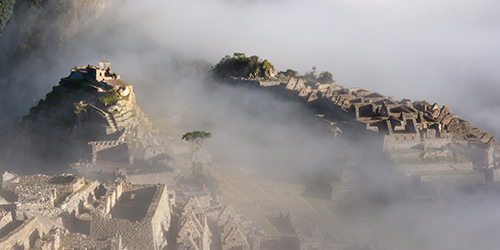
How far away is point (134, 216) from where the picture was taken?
56.1 feet

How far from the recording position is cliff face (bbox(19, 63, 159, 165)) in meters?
37.2

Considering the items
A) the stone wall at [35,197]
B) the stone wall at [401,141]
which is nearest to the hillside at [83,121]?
the stone wall at [35,197]

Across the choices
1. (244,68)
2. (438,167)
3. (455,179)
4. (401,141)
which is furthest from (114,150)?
(244,68)

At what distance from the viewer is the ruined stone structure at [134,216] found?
50.1ft

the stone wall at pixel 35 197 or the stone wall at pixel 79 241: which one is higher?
the stone wall at pixel 35 197

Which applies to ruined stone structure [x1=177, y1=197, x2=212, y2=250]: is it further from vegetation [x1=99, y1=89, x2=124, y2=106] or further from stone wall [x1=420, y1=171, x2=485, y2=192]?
stone wall [x1=420, y1=171, x2=485, y2=192]

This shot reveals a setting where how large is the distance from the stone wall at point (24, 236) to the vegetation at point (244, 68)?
56.9 meters

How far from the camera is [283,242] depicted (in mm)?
24812

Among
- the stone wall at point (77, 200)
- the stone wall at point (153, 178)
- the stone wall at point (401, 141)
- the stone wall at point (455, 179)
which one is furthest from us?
the stone wall at point (401, 141)

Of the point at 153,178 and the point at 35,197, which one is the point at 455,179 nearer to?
the point at 153,178

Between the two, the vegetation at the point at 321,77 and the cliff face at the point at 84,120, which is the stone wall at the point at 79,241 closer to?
the cliff face at the point at 84,120

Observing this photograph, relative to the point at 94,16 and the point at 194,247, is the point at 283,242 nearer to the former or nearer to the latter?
the point at 194,247

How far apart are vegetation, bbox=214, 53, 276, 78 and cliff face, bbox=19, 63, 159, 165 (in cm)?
2886

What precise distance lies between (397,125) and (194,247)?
29.7m
